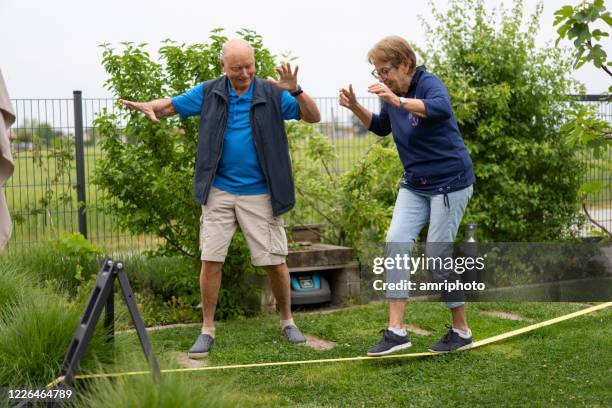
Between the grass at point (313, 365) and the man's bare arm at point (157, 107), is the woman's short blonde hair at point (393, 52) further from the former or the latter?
the grass at point (313, 365)

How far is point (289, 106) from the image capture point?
5.14m

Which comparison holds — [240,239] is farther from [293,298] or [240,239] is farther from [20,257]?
[20,257]

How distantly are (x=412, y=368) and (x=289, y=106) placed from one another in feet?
5.92

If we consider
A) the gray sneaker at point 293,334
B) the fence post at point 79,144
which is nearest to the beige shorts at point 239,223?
the gray sneaker at point 293,334

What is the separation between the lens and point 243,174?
509 centimetres

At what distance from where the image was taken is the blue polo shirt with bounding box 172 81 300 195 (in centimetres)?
505

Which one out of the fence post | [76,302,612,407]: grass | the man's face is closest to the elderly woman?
[76,302,612,407]: grass

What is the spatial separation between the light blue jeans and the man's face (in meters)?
1.20

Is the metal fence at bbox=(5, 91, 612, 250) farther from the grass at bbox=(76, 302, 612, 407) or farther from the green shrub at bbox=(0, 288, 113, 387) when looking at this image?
the green shrub at bbox=(0, 288, 113, 387)

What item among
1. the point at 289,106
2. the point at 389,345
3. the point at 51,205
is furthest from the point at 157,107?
the point at 51,205

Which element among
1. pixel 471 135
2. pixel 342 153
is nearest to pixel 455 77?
pixel 471 135

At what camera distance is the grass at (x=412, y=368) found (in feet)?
13.1

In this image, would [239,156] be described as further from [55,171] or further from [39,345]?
[55,171]

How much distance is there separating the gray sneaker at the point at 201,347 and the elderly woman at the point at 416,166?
3.50ft
